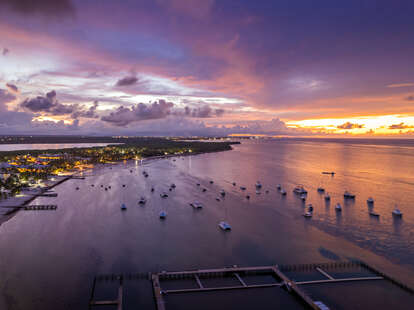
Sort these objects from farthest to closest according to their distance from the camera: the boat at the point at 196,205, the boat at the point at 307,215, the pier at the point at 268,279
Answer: the boat at the point at 196,205 < the boat at the point at 307,215 < the pier at the point at 268,279

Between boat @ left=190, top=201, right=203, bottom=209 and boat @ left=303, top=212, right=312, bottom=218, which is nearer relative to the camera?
boat @ left=303, top=212, right=312, bottom=218

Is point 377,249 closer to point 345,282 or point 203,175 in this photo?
point 345,282

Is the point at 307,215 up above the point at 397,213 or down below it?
below

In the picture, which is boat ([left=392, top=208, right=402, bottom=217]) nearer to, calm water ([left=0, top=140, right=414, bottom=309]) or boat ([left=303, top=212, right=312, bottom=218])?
calm water ([left=0, top=140, right=414, bottom=309])

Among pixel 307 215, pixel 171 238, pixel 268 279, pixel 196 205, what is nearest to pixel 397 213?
pixel 307 215

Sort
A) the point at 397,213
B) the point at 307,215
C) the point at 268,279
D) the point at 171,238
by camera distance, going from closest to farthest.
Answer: the point at 268,279 < the point at 171,238 < the point at 397,213 < the point at 307,215

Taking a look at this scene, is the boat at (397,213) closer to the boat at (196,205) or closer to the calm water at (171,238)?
the calm water at (171,238)

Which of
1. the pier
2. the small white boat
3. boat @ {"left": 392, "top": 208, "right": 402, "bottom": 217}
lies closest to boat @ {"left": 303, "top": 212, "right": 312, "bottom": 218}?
boat @ {"left": 392, "top": 208, "right": 402, "bottom": 217}

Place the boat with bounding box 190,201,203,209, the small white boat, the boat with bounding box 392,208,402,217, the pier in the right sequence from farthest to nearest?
the boat with bounding box 190,201,203,209 < the boat with bounding box 392,208,402,217 < the small white boat < the pier

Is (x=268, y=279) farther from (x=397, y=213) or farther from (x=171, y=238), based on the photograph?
A: (x=397, y=213)

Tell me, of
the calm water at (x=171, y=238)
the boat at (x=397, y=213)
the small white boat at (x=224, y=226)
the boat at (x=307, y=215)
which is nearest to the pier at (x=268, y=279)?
the calm water at (x=171, y=238)

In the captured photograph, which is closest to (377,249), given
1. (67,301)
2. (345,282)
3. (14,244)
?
(345,282)
